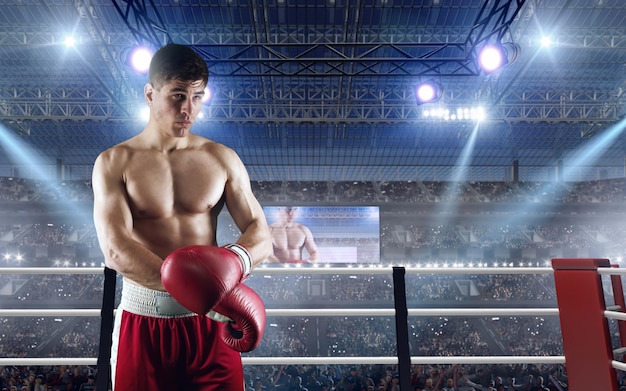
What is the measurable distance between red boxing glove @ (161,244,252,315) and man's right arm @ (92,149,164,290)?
104mm

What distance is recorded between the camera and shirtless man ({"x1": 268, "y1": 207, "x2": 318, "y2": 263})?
11.4 metres

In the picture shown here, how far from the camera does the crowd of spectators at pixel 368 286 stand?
12.4 metres

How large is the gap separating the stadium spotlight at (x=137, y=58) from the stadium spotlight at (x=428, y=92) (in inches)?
180

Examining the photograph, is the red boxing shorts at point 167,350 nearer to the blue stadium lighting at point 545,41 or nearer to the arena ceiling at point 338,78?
the arena ceiling at point 338,78

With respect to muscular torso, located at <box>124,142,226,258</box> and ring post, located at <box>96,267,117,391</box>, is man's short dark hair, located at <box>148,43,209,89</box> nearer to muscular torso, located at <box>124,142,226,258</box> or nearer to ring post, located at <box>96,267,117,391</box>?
muscular torso, located at <box>124,142,226,258</box>

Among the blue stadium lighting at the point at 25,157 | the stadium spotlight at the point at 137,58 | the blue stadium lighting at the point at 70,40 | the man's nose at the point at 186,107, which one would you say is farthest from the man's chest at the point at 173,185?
the blue stadium lighting at the point at 25,157

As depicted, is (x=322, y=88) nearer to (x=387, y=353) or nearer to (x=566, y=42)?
(x=566, y=42)

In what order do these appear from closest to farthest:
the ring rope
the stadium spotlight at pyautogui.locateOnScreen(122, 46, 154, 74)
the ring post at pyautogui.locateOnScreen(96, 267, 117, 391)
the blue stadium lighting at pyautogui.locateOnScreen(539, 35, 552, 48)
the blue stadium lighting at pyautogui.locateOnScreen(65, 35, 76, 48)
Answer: the ring post at pyautogui.locateOnScreen(96, 267, 117, 391)
the ring rope
the stadium spotlight at pyautogui.locateOnScreen(122, 46, 154, 74)
the blue stadium lighting at pyautogui.locateOnScreen(65, 35, 76, 48)
the blue stadium lighting at pyautogui.locateOnScreen(539, 35, 552, 48)

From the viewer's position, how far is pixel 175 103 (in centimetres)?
118

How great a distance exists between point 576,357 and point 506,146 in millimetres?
12978

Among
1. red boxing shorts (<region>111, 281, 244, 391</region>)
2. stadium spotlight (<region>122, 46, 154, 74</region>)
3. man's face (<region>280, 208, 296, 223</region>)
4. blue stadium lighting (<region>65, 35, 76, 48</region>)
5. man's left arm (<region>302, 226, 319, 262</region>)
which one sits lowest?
red boxing shorts (<region>111, 281, 244, 391</region>)

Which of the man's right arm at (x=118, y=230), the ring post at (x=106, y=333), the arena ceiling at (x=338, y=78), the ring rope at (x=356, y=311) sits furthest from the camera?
the arena ceiling at (x=338, y=78)

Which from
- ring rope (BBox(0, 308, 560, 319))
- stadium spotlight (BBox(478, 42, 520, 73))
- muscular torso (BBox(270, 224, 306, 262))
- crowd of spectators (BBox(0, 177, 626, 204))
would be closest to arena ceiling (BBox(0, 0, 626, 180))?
stadium spotlight (BBox(478, 42, 520, 73))

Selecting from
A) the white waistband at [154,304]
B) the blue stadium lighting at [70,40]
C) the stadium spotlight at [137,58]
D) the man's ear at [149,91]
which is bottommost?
the white waistband at [154,304]
